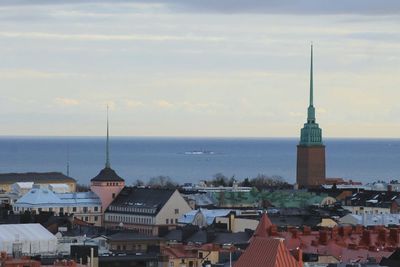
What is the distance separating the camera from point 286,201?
11712cm

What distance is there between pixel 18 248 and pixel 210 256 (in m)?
7.54

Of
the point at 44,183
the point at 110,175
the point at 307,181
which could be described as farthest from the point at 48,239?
the point at 307,181

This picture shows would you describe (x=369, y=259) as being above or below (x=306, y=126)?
below

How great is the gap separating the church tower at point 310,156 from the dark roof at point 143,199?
43167mm

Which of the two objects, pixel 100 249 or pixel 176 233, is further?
pixel 176 233

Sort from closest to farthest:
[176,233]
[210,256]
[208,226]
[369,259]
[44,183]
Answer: [369,259], [210,256], [176,233], [208,226], [44,183]

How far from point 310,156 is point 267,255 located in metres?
102

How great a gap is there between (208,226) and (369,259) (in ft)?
85.7

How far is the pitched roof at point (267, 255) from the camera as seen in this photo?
48125mm

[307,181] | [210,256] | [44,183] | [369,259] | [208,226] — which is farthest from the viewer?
[307,181]

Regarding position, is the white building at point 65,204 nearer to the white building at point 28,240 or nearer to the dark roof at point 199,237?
the dark roof at point 199,237

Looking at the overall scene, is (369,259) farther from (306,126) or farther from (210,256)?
(306,126)

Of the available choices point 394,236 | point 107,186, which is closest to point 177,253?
point 394,236

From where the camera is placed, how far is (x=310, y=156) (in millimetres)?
150000
